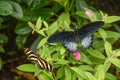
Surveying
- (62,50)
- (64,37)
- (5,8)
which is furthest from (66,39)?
(5,8)

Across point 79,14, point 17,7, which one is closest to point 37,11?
point 17,7

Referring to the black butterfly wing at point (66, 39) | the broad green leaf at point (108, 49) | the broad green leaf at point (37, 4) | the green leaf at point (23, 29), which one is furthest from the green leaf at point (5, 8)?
the broad green leaf at point (108, 49)

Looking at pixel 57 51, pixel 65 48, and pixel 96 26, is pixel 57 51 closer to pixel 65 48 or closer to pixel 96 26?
pixel 65 48

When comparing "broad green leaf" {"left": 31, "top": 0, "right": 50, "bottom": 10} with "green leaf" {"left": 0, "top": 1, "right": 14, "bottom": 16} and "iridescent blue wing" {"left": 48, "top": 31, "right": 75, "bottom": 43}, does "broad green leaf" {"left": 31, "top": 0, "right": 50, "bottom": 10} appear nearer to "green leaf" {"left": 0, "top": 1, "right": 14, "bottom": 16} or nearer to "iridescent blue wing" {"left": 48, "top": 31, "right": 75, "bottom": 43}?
"green leaf" {"left": 0, "top": 1, "right": 14, "bottom": 16}

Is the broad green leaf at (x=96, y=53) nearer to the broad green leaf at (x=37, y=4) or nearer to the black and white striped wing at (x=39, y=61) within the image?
the black and white striped wing at (x=39, y=61)

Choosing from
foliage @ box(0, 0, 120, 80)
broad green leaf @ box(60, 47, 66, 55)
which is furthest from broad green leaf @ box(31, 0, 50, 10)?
broad green leaf @ box(60, 47, 66, 55)

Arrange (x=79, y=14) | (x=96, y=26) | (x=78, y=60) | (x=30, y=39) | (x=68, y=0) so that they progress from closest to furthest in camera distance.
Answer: (x=96, y=26), (x=78, y=60), (x=79, y=14), (x=68, y=0), (x=30, y=39)

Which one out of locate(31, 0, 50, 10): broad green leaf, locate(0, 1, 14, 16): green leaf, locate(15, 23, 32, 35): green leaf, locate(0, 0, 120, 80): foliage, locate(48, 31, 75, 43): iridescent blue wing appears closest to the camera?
locate(48, 31, 75, 43): iridescent blue wing

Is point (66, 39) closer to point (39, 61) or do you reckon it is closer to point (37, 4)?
point (39, 61)

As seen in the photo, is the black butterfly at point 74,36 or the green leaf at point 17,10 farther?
the green leaf at point 17,10
